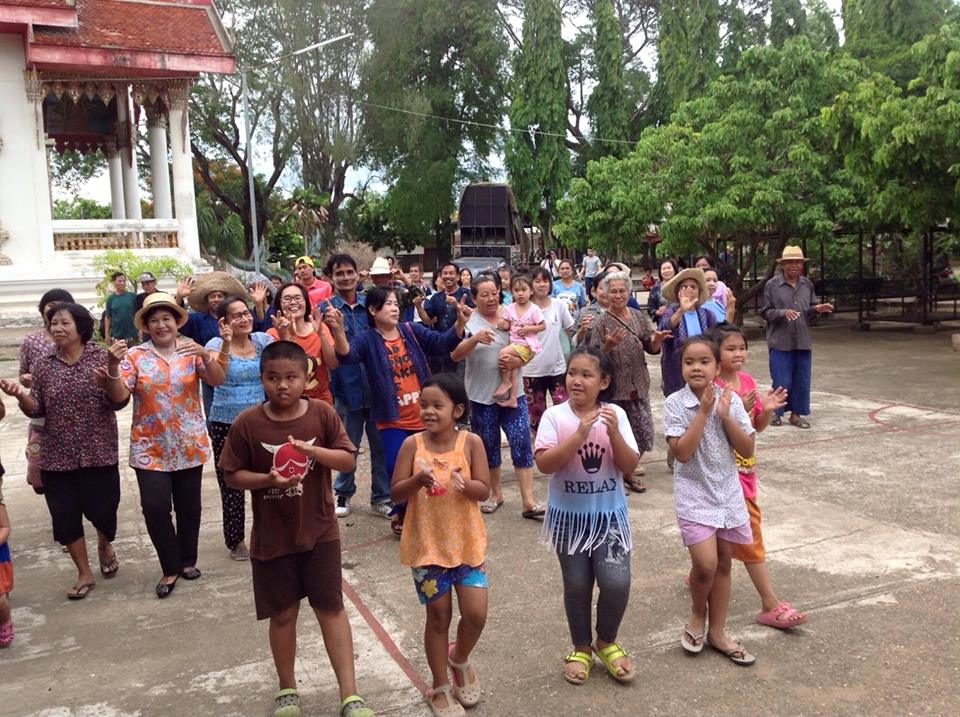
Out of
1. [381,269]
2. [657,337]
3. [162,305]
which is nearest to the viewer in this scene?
[162,305]

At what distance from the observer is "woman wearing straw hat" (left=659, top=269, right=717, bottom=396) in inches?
245

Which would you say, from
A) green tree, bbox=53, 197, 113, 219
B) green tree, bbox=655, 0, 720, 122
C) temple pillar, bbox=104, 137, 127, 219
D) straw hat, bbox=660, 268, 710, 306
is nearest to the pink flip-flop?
straw hat, bbox=660, 268, 710, 306

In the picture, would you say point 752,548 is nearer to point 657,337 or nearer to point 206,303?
point 657,337

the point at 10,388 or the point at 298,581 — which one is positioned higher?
the point at 10,388

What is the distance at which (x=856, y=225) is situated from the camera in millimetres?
15875

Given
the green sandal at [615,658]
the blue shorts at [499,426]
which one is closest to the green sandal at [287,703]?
the green sandal at [615,658]

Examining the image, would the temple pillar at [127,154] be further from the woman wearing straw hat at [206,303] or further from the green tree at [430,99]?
the woman wearing straw hat at [206,303]

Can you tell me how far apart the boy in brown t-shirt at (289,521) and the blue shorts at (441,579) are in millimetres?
325

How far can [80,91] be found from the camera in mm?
19094

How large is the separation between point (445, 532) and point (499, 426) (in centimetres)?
253

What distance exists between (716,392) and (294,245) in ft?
111

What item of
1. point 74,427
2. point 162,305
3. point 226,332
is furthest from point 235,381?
point 74,427

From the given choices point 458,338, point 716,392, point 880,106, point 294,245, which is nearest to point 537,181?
point 294,245

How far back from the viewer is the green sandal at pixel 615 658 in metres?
3.47
